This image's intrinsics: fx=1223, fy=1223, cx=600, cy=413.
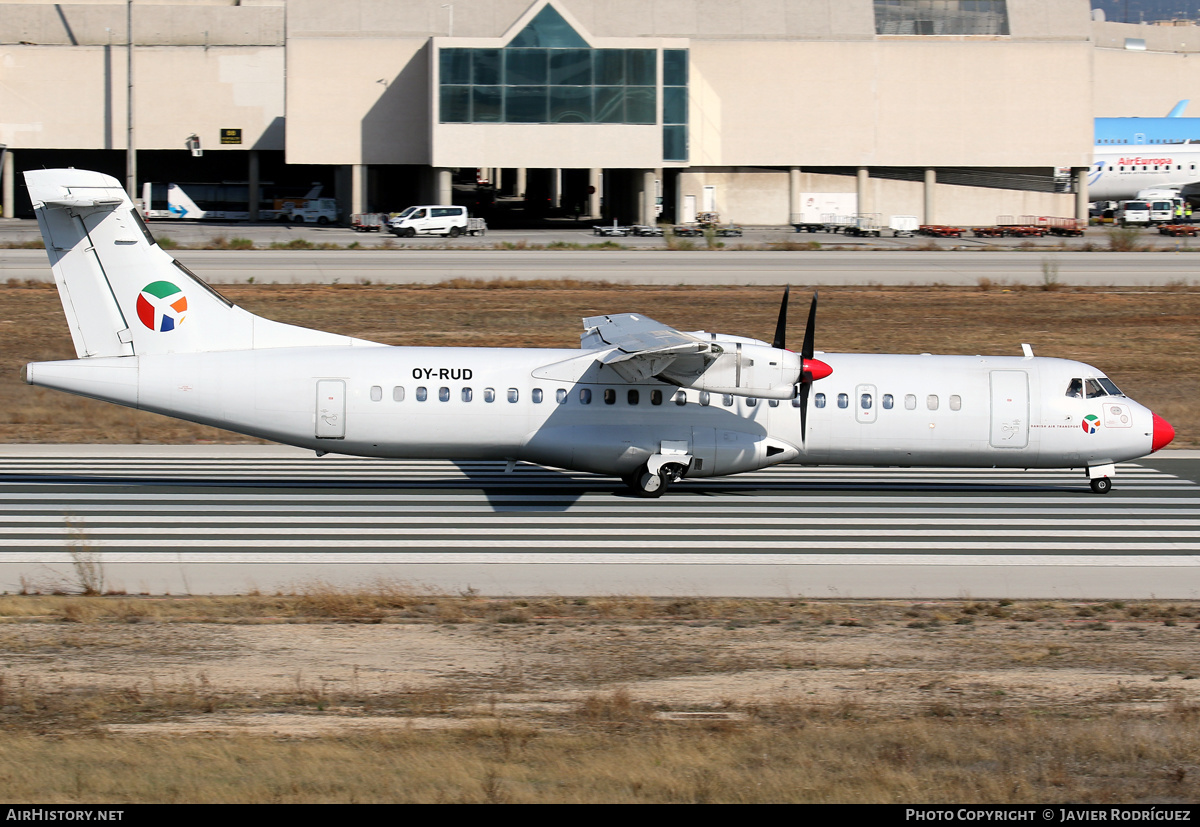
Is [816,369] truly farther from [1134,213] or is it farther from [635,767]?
[1134,213]

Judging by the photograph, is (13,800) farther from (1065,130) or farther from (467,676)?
(1065,130)

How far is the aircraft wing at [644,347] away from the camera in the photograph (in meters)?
21.2

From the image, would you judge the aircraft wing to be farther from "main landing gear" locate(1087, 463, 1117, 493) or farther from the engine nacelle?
"main landing gear" locate(1087, 463, 1117, 493)

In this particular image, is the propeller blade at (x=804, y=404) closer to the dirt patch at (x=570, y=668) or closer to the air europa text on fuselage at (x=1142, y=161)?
the dirt patch at (x=570, y=668)

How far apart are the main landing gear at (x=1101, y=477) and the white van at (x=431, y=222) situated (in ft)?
188

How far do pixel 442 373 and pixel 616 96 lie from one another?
216 feet

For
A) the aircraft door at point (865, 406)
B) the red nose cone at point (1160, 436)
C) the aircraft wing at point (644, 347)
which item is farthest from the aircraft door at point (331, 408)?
the red nose cone at point (1160, 436)

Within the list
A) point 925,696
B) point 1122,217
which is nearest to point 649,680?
point 925,696

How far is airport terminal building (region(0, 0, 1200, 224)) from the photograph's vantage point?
85250 mm

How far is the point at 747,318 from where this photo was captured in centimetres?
4550

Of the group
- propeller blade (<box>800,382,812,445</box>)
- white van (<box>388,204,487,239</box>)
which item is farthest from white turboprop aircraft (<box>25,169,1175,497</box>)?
white van (<box>388,204,487,239</box>)

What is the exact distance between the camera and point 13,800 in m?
9.77

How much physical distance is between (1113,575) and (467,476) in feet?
43.3

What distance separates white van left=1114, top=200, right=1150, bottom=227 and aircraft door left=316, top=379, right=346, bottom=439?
83.4 meters
